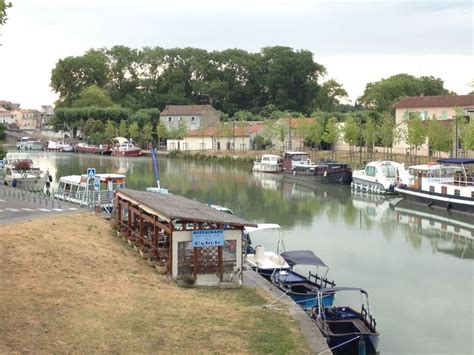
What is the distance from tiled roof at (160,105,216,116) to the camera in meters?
106

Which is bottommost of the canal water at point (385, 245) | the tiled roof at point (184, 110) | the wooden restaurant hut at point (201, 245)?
the canal water at point (385, 245)

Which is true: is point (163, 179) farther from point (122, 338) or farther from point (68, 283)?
point (122, 338)

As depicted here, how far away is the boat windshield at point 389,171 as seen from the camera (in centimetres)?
4978

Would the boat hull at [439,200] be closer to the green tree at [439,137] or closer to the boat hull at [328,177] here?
the boat hull at [328,177]

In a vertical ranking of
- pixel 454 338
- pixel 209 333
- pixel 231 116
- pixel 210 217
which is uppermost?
pixel 231 116

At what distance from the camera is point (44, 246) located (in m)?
20.7

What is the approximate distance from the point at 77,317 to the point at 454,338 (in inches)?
380

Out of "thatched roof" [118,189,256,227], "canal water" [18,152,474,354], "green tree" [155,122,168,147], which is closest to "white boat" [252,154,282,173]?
"canal water" [18,152,474,354]

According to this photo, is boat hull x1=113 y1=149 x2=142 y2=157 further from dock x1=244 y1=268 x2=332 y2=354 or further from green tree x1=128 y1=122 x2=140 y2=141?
dock x1=244 y1=268 x2=332 y2=354

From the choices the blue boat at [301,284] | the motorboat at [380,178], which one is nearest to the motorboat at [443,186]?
the motorboat at [380,178]

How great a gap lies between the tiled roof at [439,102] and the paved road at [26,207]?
161 feet

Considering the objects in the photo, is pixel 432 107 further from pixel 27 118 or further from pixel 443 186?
pixel 27 118

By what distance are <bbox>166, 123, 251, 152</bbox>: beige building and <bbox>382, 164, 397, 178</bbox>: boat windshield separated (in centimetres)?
3933

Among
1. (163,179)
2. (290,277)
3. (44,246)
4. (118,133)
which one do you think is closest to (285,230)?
(290,277)
